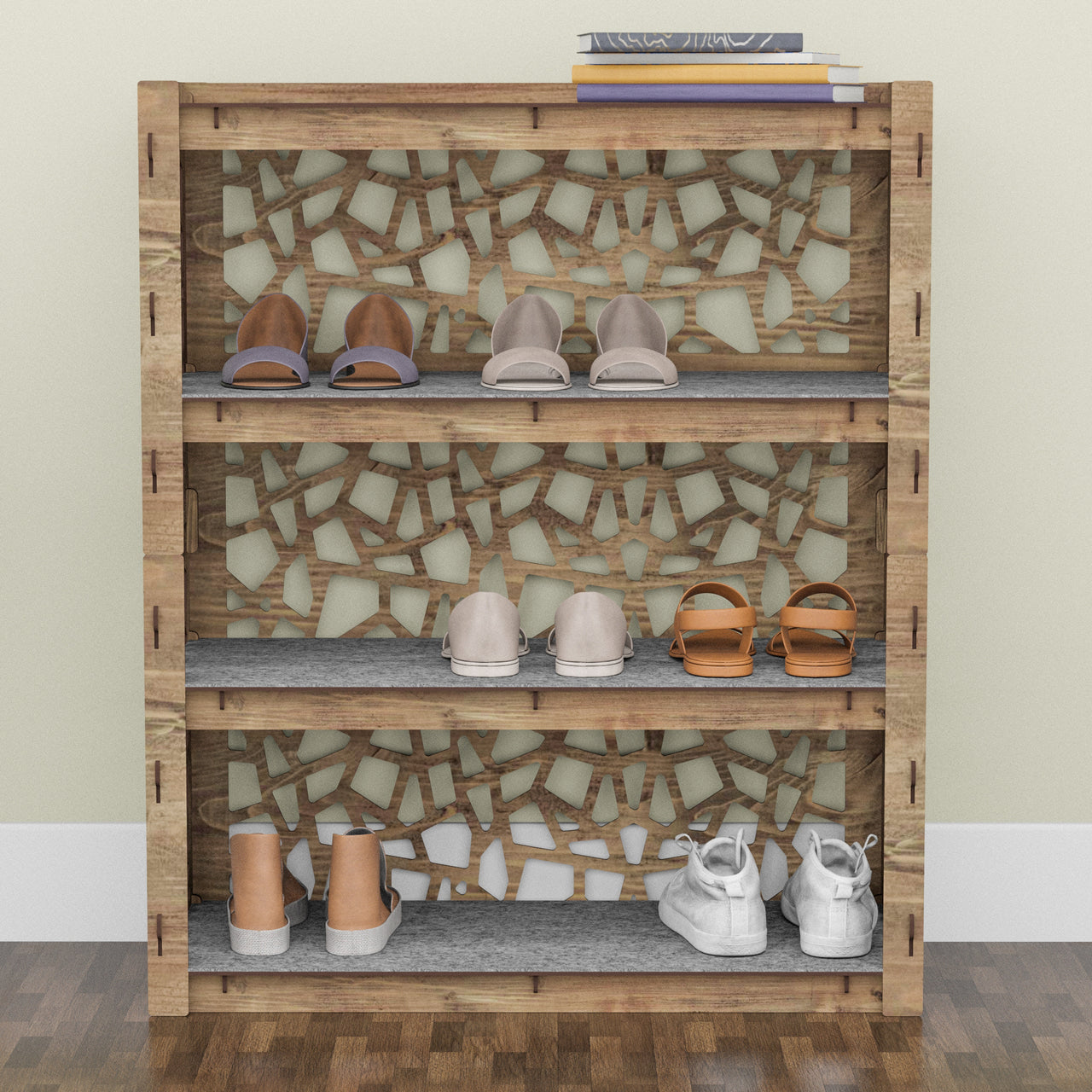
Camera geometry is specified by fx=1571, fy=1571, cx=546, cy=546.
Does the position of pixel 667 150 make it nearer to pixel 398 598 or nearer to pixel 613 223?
pixel 613 223

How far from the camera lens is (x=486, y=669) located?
296 centimetres

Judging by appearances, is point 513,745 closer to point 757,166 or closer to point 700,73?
point 757,166

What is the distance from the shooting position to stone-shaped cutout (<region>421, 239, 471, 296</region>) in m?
3.21

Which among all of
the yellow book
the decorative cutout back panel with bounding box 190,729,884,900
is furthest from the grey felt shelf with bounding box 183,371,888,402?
the decorative cutout back panel with bounding box 190,729,884,900

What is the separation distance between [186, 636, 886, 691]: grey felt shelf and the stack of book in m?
1.06

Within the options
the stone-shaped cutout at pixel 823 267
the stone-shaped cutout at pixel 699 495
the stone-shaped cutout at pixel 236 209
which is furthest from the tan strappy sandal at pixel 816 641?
the stone-shaped cutout at pixel 236 209

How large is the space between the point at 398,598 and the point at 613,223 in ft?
2.93

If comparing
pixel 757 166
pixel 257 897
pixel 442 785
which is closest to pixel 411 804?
pixel 442 785

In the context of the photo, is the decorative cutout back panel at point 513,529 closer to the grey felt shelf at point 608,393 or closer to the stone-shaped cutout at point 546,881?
the grey felt shelf at point 608,393

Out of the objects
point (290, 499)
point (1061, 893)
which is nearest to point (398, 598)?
point (290, 499)

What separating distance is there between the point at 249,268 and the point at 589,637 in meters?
1.03

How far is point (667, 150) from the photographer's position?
3168mm

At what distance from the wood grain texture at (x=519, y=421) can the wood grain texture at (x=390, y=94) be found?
53cm

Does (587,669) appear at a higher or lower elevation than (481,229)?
lower
